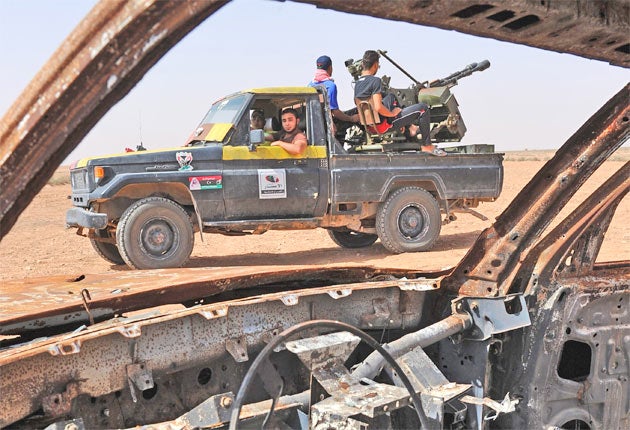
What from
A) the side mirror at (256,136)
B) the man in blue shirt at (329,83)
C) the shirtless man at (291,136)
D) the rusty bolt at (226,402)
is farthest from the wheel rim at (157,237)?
the rusty bolt at (226,402)

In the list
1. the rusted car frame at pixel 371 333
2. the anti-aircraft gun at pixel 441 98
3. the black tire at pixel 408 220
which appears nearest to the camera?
the rusted car frame at pixel 371 333

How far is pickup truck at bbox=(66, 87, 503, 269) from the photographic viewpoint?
8.48m

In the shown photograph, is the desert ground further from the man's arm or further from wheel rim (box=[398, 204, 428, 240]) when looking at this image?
the man's arm

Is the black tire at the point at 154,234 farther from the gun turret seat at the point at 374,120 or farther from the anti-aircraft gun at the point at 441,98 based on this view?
the anti-aircraft gun at the point at 441,98

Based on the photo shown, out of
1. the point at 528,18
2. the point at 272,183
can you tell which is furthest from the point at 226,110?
the point at 528,18

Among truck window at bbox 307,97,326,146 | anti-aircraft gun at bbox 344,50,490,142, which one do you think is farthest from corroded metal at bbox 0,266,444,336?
anti-aircraft gun at bbox 344,50,490,142

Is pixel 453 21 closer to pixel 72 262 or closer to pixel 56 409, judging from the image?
pixel 56 409

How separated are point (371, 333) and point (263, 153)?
6086mm

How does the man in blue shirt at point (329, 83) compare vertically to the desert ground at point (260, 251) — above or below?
above

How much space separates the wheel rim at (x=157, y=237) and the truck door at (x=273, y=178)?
0.83 meters

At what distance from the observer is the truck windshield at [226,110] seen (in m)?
9.02

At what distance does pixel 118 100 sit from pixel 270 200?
297 inches

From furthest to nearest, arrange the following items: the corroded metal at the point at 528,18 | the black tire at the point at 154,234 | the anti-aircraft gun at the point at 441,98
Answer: the anti-aircraft gun at the point at 441,98, the black tire at the point at 154,234, the corroded metal at the point at 528,18

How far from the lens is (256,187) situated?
894 cm
